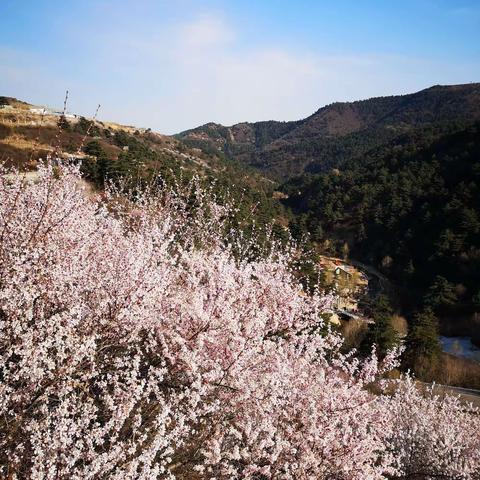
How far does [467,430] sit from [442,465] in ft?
9.73

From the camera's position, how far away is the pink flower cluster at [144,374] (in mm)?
4711

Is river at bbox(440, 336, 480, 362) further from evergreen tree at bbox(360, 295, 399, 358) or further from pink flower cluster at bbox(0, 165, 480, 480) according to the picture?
pink flower cluster at bbox(0, 165, 480, 480)

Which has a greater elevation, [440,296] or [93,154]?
[93,154]

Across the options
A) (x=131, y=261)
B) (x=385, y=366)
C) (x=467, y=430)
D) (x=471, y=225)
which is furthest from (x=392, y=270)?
(x=131, y=261)

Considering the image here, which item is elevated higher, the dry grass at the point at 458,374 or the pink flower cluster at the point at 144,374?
the pink flower cluster at the point at 144,374

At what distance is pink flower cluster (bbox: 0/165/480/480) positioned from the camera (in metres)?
4.71

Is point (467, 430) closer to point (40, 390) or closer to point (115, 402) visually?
point (115, 402)

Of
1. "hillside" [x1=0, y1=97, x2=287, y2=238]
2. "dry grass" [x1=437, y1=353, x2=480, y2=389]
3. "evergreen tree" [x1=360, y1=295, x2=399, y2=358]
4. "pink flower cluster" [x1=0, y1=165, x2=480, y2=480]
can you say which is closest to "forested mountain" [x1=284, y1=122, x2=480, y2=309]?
"hillside" [x1=0, y1=97, x2=287, y2=238]

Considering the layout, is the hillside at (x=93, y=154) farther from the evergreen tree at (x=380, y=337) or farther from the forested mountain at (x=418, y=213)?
the forested mountain at (x=418, y=213)

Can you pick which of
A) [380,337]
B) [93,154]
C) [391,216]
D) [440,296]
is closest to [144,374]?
[380,337]

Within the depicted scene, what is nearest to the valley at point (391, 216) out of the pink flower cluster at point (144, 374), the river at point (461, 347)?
the river at point (461, 347)

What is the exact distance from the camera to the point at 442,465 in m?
13.1

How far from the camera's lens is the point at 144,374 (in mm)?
7090

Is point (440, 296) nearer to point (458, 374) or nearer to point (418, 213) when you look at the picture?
point (458, 374)
